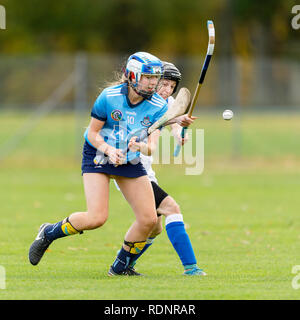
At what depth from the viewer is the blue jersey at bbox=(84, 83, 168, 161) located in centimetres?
674

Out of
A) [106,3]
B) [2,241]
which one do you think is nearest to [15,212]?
[2,241]

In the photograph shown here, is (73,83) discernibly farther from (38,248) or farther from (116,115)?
(116,115)

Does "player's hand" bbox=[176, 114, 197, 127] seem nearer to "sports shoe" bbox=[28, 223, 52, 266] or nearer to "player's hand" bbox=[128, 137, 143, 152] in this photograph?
"player's hand" bbox=[128, 137, 143, 152]

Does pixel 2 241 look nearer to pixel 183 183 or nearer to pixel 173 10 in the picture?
pixel 183 183

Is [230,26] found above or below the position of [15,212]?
above

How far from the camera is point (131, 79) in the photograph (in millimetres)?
6660

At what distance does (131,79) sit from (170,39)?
35.2 meters

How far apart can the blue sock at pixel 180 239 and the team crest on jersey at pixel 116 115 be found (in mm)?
1071

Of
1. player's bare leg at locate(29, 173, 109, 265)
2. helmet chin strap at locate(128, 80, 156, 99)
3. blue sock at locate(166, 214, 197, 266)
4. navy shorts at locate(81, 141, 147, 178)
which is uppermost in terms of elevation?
helmet chin strap at locate(128, 80, 156, 99)

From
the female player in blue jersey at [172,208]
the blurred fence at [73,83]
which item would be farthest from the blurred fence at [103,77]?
the female player in blue jersey at [172,208]

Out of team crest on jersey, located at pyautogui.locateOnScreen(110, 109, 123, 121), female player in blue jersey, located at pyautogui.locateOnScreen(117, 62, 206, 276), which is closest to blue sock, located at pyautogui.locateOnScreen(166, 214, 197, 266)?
female player in blue jersey, located at pyautogui.locateOnScreen(117, 62, 206, 276)

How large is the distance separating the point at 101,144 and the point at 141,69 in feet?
2.44

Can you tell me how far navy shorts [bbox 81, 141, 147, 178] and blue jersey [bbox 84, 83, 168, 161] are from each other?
3.7 inches

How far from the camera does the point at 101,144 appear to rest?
6.71m
